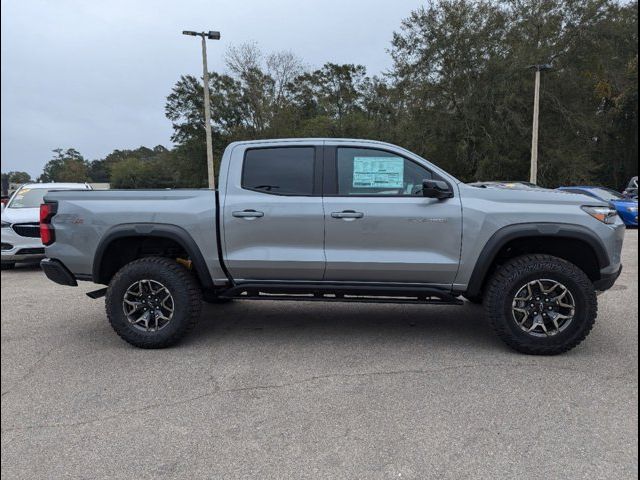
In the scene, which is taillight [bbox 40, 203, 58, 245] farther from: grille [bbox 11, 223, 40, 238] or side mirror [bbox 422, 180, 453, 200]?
grille [bbox 11, 223, 40, 238]

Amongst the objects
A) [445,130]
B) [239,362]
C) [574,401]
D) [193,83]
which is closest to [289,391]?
[239,362]

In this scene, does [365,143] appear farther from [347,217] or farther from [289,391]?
[289,391]

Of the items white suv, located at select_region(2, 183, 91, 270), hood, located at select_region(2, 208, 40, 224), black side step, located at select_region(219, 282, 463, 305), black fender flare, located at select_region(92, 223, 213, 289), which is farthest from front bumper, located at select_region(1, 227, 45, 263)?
black side step, located at select_region(219, 282, 463, 305)

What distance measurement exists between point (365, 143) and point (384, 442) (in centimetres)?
265

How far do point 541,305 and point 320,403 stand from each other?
7.07ft

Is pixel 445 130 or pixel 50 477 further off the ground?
pixel 445 130

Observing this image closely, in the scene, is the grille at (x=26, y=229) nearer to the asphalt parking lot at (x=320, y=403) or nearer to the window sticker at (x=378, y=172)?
the asphalt parking lot at (x=320, y=403)

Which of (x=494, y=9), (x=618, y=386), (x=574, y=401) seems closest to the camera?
(x=574, y=401)

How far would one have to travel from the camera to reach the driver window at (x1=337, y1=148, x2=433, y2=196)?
4.39 meters

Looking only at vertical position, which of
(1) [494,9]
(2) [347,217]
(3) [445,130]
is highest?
(1) [494,9]

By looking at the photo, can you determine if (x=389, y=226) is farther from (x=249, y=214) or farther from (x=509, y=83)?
(x=509, y=83)

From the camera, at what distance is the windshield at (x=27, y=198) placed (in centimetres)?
958

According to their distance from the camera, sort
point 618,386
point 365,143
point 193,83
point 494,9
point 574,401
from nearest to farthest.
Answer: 1. point 574,401
2. point 618,386
3. point 365,143
4. point 494,9
5. point 193,83

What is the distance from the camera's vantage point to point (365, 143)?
4.49m
